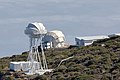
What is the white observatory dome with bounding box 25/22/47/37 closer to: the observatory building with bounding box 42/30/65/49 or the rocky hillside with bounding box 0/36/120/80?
the rocky hillside with bounding box 0/36/120/80

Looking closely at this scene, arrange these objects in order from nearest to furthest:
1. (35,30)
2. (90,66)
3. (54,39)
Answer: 1. (90,66)
2. (35,30)
3. (54,39)

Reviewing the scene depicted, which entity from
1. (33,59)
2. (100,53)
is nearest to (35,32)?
(33,59)

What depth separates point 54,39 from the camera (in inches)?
4193

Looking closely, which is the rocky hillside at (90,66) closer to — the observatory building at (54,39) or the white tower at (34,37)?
the white tower at (34,37)

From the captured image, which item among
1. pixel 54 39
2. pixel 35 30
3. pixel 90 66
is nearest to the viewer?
pixel 90 66

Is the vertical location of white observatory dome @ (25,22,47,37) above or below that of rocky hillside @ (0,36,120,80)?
above

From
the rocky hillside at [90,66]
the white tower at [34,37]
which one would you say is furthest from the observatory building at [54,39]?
the white tower at [34,37]

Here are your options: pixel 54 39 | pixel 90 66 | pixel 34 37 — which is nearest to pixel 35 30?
pixel 34 37

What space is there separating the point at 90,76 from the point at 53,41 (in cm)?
5284

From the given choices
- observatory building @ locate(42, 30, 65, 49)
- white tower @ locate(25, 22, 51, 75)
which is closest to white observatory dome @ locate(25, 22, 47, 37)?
white tower @ locate(25, 22, 51, 75)

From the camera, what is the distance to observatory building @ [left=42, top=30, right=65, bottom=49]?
106875 mm

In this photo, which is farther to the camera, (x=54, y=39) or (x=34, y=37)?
(x=54, y=39)

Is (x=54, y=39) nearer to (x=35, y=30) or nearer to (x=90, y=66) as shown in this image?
(x=35, y=30)

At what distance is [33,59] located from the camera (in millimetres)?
70500
